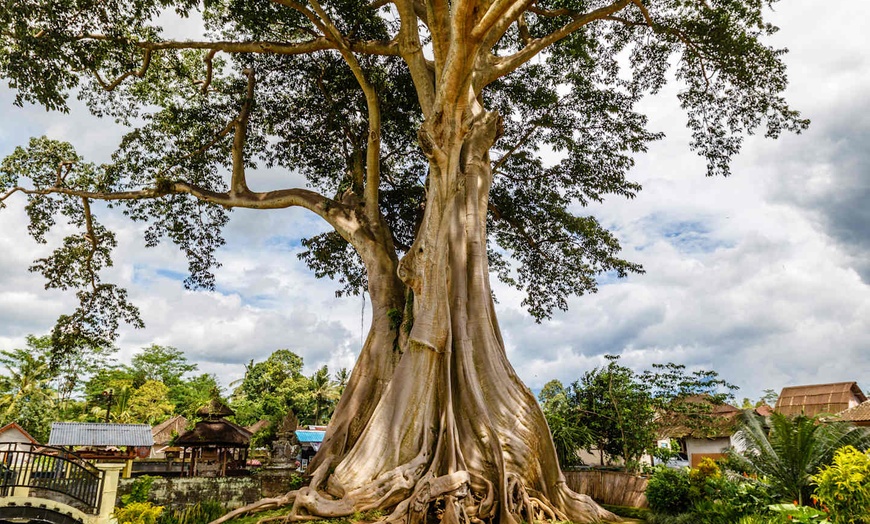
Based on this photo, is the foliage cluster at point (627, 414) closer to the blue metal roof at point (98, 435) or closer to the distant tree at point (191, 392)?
the blue metal roof at point (98, 435)

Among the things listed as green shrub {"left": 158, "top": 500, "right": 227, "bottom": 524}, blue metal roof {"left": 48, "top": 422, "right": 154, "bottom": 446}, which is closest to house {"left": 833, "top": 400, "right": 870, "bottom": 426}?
green shrub {"left": 158, "top": 500, "right": 227, "bottom": 524}

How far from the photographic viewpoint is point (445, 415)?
8117 mm

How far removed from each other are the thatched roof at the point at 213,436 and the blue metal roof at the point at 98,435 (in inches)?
110

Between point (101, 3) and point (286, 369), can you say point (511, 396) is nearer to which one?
point (101, 3)

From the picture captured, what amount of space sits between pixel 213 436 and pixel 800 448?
1430cm

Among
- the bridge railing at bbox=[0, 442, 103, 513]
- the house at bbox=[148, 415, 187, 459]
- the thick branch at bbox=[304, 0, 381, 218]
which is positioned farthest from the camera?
the house at bbox=[148, 415, 187, 459]

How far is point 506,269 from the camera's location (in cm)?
1736

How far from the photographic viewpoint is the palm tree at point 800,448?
822cm

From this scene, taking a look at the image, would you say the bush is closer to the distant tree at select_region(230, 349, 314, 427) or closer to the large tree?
the large tree

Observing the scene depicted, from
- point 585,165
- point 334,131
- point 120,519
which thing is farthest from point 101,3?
point 585,165

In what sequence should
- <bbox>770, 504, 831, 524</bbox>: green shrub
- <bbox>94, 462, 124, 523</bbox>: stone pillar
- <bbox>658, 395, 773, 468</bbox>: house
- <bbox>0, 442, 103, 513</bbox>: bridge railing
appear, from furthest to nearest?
<bbox>658, 395, 773, 468</bbox>: house < <bbox>94, 462, 124, 523</bbox>: stone pillar < <bbox>0, 442, 103, 513</bbox>: bridge railing < <bbox>770, 504, 831, 524</bbox>: green shrub

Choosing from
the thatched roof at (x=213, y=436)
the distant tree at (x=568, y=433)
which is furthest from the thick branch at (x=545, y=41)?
the thatched roof at (x=213, y=436)

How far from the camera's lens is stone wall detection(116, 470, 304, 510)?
9883 millimetres

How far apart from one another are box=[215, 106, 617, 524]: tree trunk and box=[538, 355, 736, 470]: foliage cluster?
5626 mm
